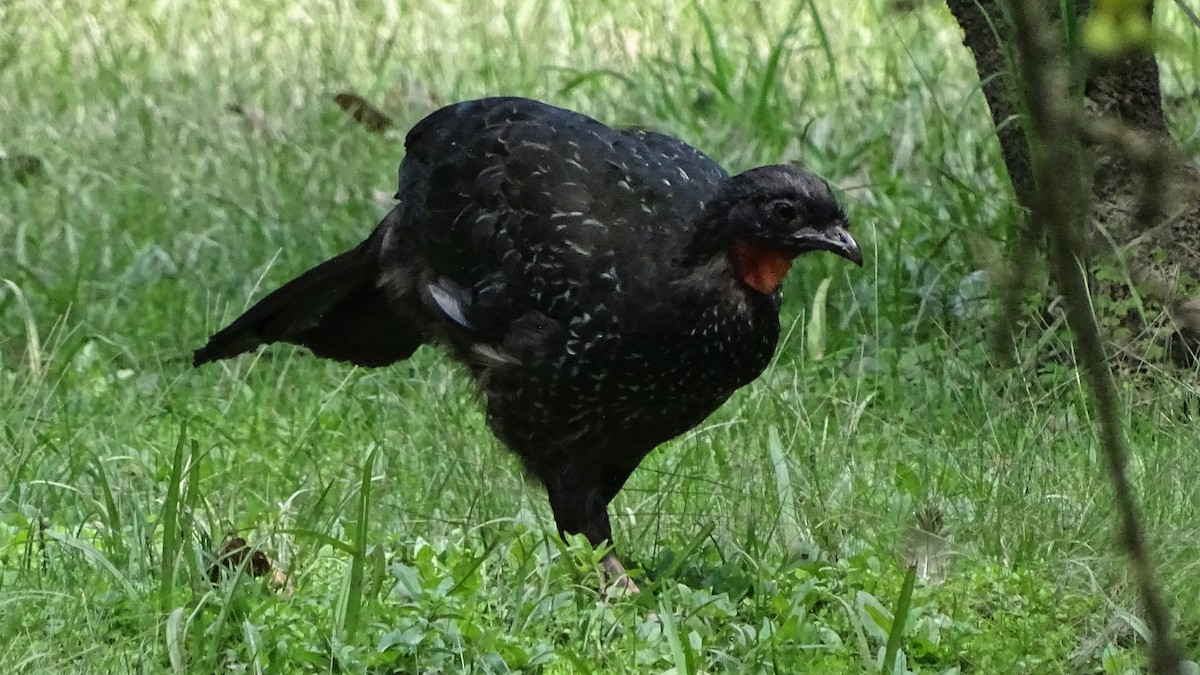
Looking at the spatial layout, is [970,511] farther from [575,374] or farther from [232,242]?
[232,242]

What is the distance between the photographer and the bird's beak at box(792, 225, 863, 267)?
3275 millimetres

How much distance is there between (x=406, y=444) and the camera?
13.5 feet

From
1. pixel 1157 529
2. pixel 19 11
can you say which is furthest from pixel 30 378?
pixel 19 11

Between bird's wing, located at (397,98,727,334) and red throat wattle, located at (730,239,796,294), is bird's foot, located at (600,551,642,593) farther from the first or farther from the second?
red throat wattle, located at (730,239,796,294)

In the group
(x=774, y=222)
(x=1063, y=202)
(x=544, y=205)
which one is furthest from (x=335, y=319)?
(x=1063, y=202)

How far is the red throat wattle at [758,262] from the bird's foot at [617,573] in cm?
59

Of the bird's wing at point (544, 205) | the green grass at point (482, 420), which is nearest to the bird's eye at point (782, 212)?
the bird's wing at point (544, 205)

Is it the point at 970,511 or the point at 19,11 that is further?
the point at 19,11

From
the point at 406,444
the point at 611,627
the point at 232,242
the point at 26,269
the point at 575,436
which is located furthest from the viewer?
the point at 232,242

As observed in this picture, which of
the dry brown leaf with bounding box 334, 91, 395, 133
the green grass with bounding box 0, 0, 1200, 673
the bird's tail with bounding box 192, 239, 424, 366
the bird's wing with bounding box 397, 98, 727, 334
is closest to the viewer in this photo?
the green grass with bounding box 0, 0, 1200, 673

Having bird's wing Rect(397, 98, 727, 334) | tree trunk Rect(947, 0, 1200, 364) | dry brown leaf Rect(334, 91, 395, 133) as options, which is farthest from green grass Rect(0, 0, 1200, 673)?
bird's wing Rect(397, 98, 727, 334)

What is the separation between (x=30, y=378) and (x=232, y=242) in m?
1.29

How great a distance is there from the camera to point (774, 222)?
3291 millimetres

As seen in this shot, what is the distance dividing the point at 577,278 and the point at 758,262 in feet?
1.19
